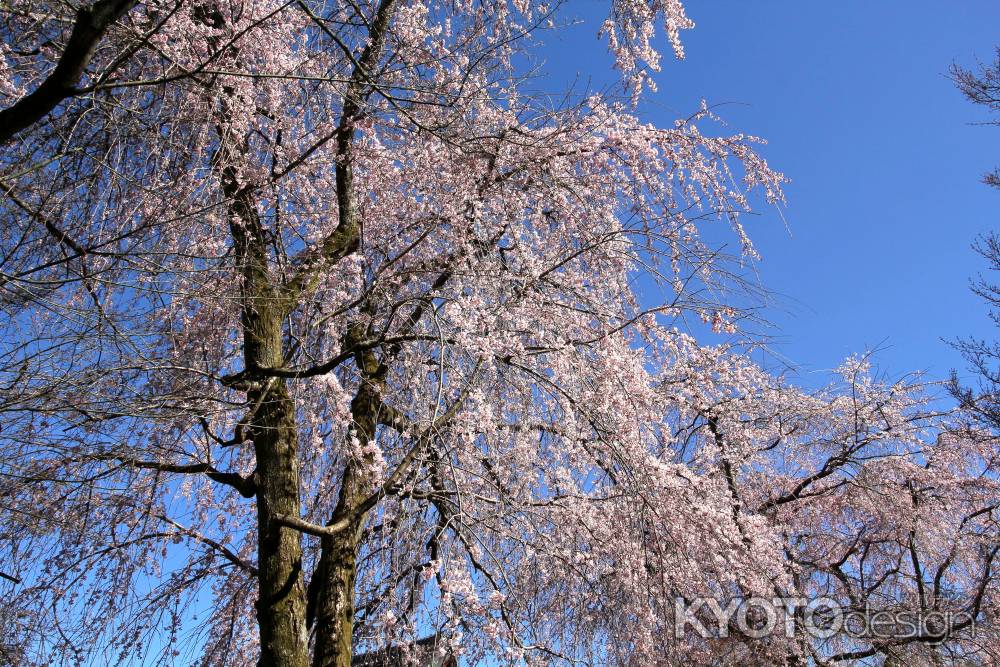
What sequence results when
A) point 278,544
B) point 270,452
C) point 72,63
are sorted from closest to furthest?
point 72,63, point 278,544, point 270,452

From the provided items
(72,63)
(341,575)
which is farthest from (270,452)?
(72,63)

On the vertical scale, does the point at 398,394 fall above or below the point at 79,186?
below

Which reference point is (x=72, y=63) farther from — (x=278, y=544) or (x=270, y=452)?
(x=278, y=544)

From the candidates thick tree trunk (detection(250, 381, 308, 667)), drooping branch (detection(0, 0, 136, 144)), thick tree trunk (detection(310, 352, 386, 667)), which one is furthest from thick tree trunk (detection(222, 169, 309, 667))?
drooping branch (detection(0, 0, 136, 144))

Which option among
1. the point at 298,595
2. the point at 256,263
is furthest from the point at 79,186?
the point at 298,595

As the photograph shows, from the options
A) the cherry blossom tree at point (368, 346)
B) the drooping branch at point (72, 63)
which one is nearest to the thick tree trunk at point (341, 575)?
the cherry blossom tree at point (368, 346)

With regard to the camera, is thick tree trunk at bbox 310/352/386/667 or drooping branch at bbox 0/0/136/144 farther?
thick tree trunk at bbox 310/352/386/667

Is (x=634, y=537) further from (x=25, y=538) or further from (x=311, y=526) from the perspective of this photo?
(x=25, y=538)

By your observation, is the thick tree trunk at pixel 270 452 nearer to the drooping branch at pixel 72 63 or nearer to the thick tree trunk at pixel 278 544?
the thick tree trunk at pixel 278 544

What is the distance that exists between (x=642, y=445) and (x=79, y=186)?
11.2 ft

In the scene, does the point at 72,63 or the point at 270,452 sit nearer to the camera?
the point at 72,63

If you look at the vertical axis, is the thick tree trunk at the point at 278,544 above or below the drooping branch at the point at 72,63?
below

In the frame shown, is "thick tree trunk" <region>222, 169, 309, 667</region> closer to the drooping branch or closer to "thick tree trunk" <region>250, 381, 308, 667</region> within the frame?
"thick tree trunk" <region>250, 381, 308, 667</region>

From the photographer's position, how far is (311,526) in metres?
3.60
